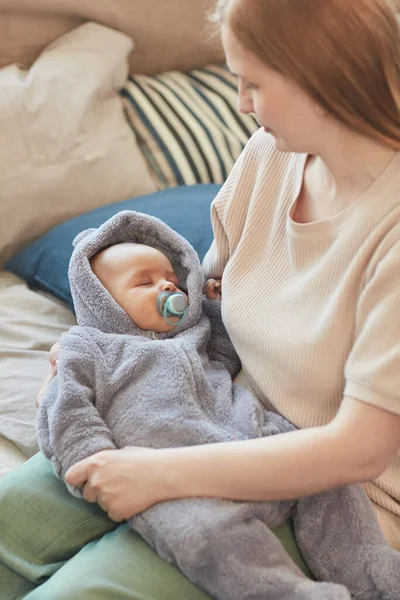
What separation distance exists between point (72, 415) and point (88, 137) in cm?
98

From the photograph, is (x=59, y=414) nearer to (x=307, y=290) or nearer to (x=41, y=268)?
(x=307, y=290)

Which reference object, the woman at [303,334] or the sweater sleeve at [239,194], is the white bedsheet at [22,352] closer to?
the woman at [303,334]

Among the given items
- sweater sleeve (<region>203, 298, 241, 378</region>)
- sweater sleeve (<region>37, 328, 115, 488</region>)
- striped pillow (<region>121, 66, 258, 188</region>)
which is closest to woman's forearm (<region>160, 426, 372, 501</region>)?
sweater sleeve (<region>37, 328, 115, 488</region>)

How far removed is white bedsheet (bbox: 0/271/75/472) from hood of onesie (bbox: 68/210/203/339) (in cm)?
22

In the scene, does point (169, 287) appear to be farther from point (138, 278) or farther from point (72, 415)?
point (72, 415)

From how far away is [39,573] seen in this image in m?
1.01

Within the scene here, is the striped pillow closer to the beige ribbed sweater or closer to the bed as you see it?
the bed

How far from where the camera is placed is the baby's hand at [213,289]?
4.27 ft

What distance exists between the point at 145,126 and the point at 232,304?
3.11 feet

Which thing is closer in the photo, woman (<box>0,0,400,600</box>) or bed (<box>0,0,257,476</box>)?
woman (<box>0,0,400,600</box>)

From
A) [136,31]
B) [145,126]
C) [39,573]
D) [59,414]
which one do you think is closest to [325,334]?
[59,414]

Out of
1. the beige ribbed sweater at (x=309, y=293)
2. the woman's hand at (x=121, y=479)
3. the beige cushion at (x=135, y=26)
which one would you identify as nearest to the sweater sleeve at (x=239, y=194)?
the beige ribbed sweater at (x=309, y=293)

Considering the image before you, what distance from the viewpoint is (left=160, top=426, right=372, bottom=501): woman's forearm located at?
0.93 metres

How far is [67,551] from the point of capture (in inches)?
40.7
